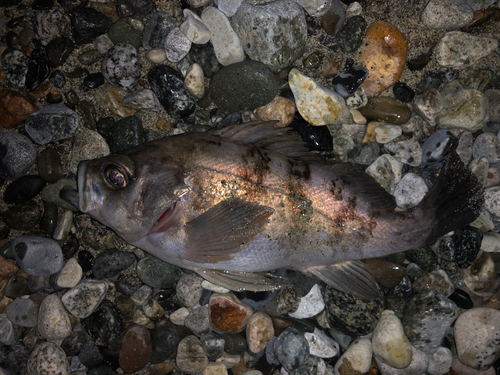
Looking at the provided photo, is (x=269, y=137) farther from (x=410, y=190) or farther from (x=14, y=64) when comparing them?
(x=14, y=64)

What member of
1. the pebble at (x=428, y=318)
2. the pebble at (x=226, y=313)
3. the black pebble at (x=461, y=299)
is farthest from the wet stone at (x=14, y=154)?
the black pebble at (x=461, y=299)

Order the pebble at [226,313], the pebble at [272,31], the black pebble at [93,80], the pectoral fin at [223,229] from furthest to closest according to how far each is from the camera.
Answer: the black pebble at [93,80] → the pebble at [226,313] → the pebble at [272,31] → the pectoral fin at [223,229]

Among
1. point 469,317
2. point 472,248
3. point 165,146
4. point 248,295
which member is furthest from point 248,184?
point 469,317

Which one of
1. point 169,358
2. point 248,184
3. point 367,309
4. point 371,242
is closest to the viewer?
point 248,184

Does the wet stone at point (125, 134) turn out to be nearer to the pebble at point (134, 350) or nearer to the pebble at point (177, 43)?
the pebble at point (177, 43)

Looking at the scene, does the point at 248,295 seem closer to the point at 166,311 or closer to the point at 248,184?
the point at 166,311

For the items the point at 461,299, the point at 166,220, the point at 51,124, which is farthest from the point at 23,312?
the point at 461,299

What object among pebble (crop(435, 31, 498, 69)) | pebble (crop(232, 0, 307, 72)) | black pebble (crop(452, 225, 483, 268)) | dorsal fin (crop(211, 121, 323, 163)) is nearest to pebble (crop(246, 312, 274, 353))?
dorsal fin (crop(211, 121, 323, 163))
